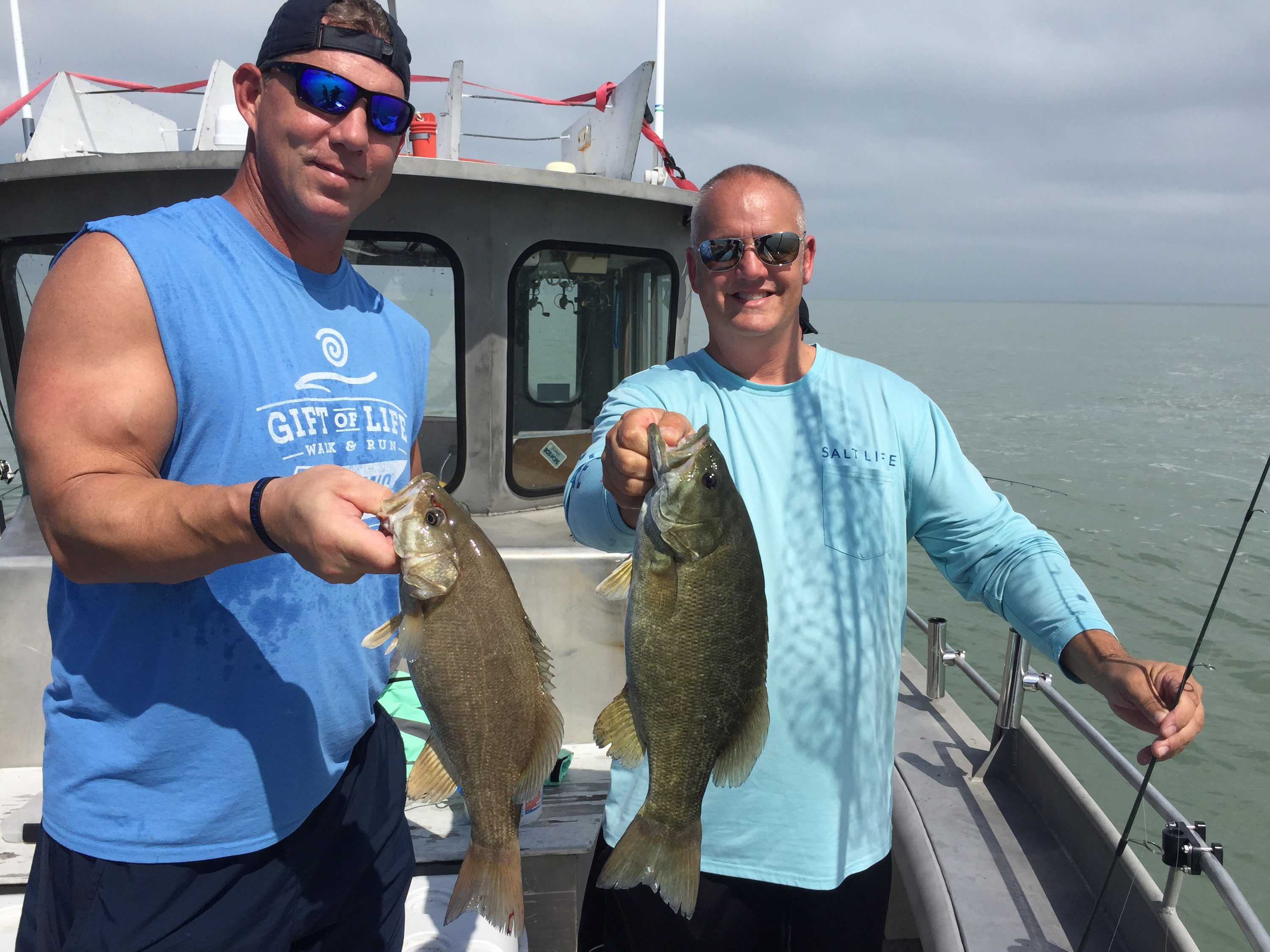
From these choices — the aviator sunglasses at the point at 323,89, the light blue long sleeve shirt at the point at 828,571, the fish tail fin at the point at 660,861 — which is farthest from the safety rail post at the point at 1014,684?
the aviator sunglasses at the point at 323,89

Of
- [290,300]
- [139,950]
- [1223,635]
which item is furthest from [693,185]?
[1223,635]

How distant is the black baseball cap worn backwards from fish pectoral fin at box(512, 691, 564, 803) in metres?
1.66

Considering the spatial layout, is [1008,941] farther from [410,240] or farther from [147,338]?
[410,240]

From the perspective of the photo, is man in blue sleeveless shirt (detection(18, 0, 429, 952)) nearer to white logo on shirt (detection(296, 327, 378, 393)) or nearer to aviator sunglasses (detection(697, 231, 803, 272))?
white logo on shirt (detection(296, 327, 378, 393))

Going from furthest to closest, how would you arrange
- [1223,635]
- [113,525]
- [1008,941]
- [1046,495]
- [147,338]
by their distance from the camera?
[1046,495] → [1223,635] → [1008,941] → [147,338] → [113,525]

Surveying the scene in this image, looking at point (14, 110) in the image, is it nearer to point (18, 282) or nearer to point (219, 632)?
point (18, 282)

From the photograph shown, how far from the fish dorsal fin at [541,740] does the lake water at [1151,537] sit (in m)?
5.61

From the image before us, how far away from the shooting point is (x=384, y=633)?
1.82 meters

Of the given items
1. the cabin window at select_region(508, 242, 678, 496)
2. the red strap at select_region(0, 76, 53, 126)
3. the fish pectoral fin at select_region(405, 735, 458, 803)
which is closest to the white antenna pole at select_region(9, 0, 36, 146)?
the red strap at select_region(0, 76, 53, 126)

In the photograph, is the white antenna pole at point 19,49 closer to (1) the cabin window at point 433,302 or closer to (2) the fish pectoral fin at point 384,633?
(1) the cabin window at point 433,302

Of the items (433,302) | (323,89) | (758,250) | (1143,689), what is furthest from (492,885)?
(433,302)

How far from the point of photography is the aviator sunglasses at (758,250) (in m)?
2.41

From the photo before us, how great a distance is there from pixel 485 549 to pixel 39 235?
179 inches

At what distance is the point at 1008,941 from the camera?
Result: 117 inches
